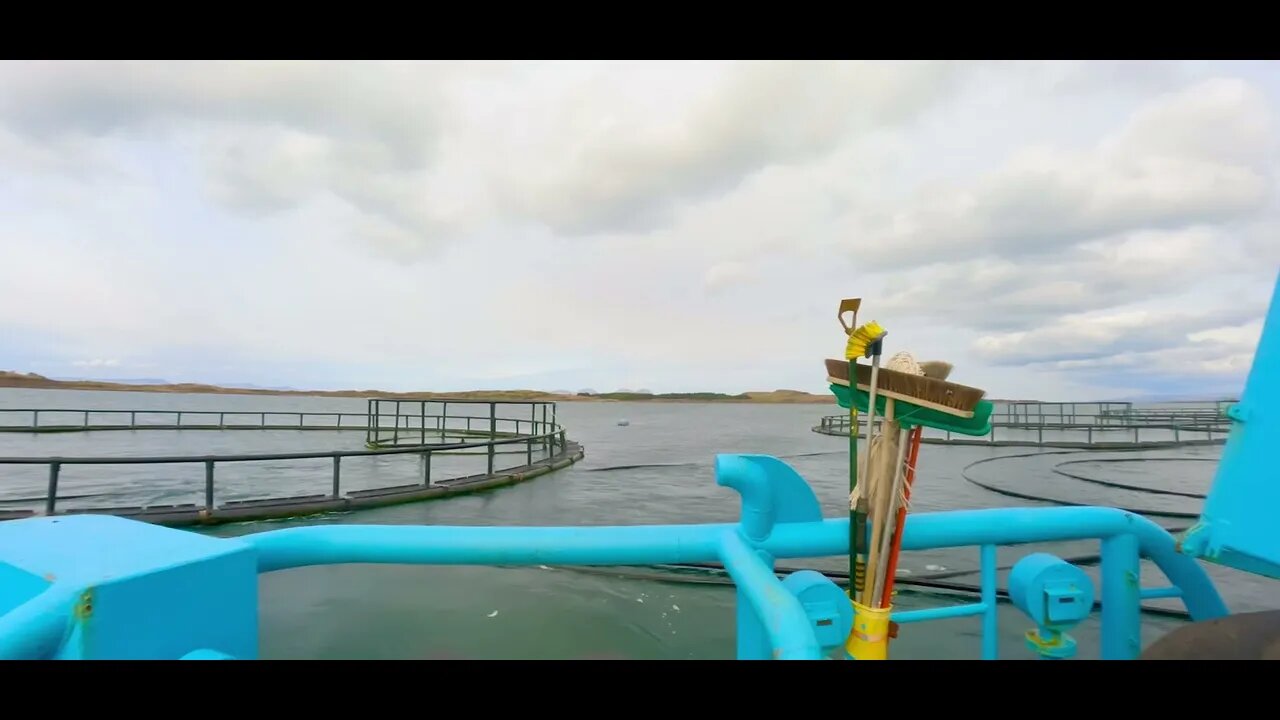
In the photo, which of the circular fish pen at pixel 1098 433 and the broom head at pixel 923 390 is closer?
the broom head at pixel 923 390

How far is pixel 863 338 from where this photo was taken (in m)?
2.33

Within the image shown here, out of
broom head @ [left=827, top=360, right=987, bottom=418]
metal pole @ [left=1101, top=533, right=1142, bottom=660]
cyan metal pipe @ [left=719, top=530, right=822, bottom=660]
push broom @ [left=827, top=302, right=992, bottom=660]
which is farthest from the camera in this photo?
metal pole @ [left=1101, top=533, right=1142, bottom=660]

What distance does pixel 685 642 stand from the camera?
425 centimetres

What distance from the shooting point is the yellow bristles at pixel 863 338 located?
2.30 meters

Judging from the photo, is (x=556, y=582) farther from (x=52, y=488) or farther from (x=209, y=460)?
(x=52, y=488)

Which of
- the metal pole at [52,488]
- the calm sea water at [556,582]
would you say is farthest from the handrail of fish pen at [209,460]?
the calm sea water at [556,582]

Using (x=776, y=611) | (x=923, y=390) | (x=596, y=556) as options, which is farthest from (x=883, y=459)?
(x=596, y=556)

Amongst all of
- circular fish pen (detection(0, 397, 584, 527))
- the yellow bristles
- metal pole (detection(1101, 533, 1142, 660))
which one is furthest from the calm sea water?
the yellow bristles

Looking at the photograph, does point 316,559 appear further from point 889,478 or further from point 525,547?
point 889,478

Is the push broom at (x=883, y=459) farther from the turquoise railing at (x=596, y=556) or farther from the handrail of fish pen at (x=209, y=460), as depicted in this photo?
the handrail of fish pen at (x=209, y=460)

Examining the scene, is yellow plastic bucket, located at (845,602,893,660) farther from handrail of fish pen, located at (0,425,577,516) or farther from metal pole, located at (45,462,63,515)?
metal pole, located at (45,462,63,515)

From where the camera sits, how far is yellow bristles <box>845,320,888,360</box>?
2.30 m
